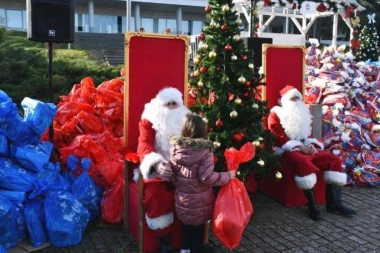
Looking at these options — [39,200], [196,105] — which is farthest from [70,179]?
[196,105]

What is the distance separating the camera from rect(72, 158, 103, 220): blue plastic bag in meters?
4.25

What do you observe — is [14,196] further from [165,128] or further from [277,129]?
[277,129]

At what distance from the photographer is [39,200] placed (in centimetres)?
390

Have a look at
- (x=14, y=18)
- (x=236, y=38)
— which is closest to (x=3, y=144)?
(x=236, y=38)

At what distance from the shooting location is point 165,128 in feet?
13.0

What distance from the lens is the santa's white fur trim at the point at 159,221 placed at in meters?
3.52

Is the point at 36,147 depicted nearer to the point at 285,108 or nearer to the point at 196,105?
the point at 196,105

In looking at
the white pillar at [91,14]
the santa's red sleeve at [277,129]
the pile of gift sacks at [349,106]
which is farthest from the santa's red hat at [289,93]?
the white pillar at [91,14]

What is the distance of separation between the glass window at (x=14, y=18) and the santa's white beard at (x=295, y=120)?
3019cm

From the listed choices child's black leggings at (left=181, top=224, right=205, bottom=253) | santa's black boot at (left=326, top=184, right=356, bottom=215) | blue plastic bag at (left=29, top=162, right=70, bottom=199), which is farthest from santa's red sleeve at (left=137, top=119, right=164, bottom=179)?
santa's black boot at (left=326, top=184, right=356, bottom=215)

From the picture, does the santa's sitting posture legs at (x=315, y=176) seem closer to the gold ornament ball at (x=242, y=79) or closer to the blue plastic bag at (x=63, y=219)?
the gold ornament ball at (x=242, y=79)

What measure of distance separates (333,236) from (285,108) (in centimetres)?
164

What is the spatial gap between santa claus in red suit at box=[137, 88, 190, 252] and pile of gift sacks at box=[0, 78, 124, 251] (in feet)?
2.50

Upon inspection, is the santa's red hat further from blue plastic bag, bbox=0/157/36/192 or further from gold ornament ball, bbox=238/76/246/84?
blue plastic bag, bbox=0/157/36/192
